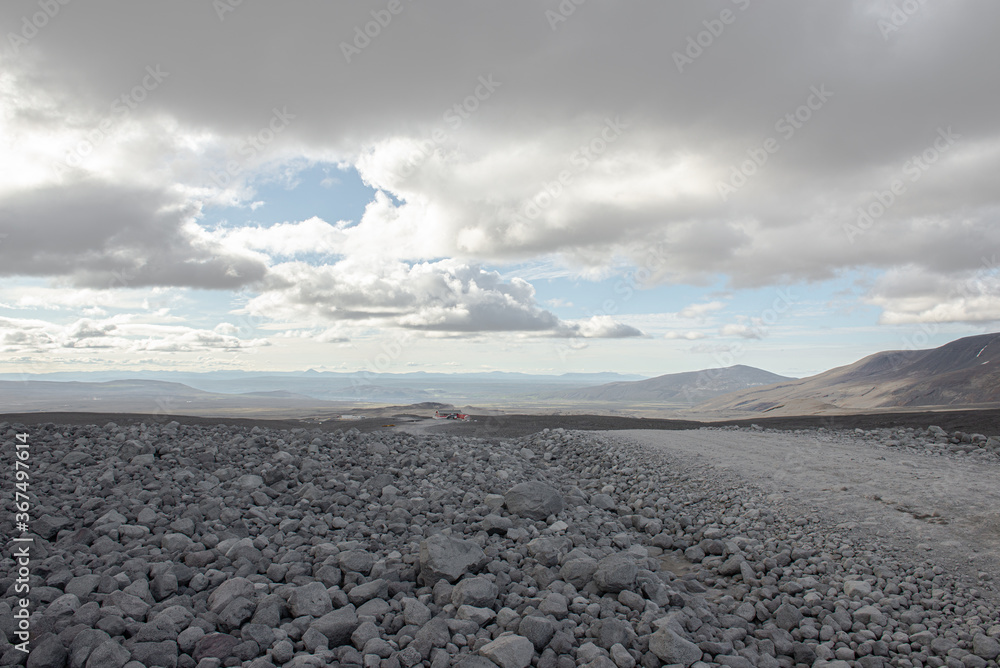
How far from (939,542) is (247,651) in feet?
38.2

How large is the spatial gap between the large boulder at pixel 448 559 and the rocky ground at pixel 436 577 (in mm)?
29

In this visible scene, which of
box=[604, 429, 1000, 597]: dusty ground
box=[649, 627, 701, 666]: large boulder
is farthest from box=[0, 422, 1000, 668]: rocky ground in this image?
box=[604, 429, 1000, 597]: dusty ground

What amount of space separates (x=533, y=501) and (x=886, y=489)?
29.0ft

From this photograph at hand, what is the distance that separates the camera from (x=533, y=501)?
1162 centimetres

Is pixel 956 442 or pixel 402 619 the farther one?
pixel 956 442

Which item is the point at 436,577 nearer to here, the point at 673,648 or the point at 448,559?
the point at 448,559

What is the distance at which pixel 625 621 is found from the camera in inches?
285

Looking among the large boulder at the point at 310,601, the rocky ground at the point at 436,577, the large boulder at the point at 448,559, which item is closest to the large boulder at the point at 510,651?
the rocky ground at the point at 436,577

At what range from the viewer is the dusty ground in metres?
9.57

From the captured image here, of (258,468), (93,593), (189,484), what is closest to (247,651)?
(93,593)

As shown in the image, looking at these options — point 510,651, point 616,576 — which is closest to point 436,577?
point 510,651

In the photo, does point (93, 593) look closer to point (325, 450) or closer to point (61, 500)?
point (61, 500)

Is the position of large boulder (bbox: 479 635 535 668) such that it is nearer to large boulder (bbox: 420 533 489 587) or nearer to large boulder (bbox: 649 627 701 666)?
large boulder (bbox: 649 627 701 666)

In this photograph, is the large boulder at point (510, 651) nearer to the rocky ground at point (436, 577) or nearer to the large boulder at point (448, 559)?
the rocky ground at point (436, 577)
